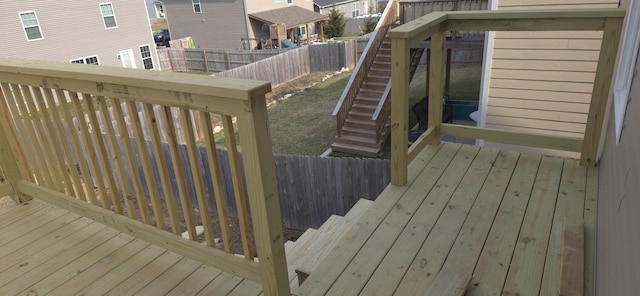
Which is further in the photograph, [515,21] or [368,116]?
[368,116]

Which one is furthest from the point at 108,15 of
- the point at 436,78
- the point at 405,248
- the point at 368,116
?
the point at 405,248

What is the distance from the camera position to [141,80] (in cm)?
183

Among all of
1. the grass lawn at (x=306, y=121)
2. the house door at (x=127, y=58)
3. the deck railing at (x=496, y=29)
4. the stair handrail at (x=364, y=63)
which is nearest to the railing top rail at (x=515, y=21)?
the deck railing at (x=496, y=29)

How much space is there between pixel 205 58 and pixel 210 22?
155 inches

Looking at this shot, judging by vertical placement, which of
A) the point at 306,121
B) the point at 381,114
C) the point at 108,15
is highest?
the point at 108,15

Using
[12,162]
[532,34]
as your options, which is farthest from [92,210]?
[532,34]

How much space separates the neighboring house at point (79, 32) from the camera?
47.7ft

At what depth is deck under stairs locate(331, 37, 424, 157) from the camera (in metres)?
9.66

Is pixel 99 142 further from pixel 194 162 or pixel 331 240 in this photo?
pixel 331 240

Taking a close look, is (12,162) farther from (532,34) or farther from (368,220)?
(532,34)

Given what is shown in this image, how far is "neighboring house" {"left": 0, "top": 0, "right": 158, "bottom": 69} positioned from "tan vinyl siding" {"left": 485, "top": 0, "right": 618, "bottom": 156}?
1541 cm

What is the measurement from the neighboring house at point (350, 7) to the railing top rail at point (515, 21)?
3227 cm

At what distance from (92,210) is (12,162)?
39.6 inches

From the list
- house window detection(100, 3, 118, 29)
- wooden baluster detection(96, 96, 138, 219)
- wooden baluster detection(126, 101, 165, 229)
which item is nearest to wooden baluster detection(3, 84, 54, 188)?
wooden baluster detection(96, 96, 138, 219)
